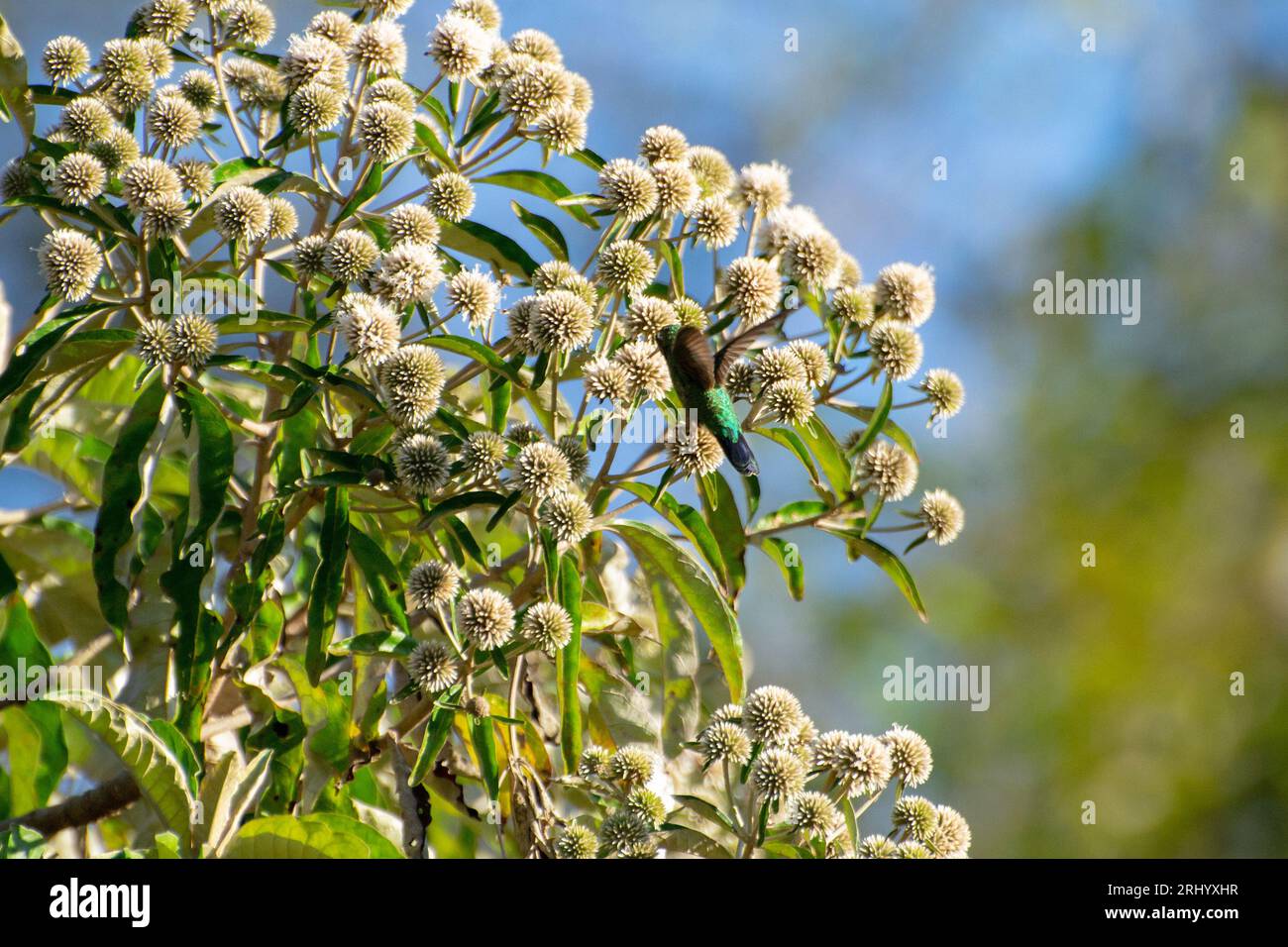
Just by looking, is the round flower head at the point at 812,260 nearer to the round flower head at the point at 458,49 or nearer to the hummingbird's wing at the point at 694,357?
the hummingbird's wing at the point at 694,357

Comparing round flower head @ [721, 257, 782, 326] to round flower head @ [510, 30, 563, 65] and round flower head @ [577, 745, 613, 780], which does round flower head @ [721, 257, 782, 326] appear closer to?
round flower head @ [510, 30, 563, 65]

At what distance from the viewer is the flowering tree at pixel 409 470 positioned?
6.41ft

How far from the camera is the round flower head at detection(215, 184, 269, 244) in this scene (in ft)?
6.81

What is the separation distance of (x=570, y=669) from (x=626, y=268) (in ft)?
2.04

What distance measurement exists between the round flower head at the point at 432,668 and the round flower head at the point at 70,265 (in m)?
0.77

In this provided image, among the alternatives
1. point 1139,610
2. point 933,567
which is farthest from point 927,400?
point 933,567

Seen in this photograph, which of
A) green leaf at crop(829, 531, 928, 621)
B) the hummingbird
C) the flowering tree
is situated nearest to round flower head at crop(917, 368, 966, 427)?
the flowering tree

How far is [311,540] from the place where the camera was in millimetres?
2590

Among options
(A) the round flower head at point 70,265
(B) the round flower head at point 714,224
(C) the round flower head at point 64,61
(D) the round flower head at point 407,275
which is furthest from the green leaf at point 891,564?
(C) the round flower head at point 64,61

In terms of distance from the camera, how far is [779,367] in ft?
6.89

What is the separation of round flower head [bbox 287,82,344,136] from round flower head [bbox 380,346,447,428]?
463 mm

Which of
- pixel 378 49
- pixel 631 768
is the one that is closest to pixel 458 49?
pixel 378 49

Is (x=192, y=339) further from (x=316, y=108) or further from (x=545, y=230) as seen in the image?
(x=545, y=230)

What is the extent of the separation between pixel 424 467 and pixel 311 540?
0.77 metres
